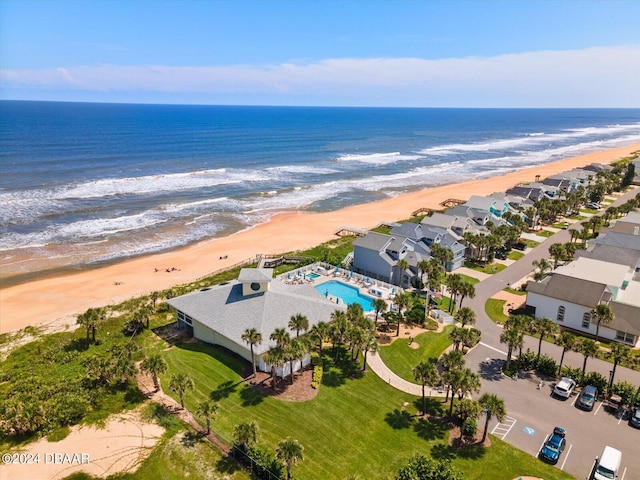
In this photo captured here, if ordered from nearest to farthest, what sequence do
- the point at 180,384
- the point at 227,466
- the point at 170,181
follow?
1. the point at 227,466
2. the point at 180,384
3. the point at 170,181

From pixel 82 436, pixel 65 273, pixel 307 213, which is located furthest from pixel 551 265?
pixel 65 273

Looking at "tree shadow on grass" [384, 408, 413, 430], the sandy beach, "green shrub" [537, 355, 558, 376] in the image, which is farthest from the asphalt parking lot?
the sandy beach

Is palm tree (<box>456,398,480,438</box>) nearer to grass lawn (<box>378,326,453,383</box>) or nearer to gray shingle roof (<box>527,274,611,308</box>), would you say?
grass lawn (<box>378,326,453,383</box>)

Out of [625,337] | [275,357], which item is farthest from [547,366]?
[275,357]

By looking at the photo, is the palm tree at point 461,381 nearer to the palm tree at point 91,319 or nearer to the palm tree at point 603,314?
the palm tree at point 603,314

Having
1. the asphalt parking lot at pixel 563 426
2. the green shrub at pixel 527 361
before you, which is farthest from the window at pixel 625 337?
the asphalt parking lot at pixel 563 426

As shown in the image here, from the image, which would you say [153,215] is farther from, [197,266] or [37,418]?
[37,418]

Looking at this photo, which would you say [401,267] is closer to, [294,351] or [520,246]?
[294,351]
